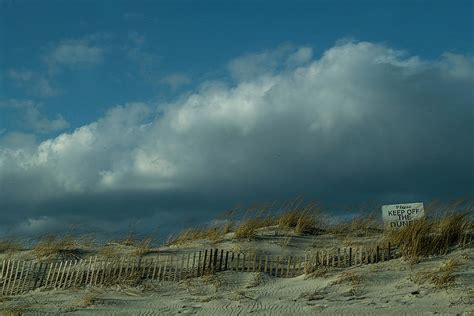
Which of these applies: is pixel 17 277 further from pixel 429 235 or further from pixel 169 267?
pixel 429 235

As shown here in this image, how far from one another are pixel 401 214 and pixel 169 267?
4.46 meters

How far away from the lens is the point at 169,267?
11148 mm

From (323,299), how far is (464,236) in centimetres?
357

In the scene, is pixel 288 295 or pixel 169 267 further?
pixel 169 267

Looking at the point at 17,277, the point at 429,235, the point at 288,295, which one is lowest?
the point at 17,277

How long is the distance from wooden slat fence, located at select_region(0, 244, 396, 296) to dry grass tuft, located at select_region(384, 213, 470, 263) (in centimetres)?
31

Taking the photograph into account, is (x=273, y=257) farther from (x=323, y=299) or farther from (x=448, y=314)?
(x=448, y=314)

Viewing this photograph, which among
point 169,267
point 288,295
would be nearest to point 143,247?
point 169,267

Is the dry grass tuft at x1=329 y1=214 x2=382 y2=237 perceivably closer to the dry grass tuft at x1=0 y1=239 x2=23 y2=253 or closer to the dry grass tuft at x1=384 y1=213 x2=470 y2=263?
the dry grass tuft at x1=384 y1=213 x2=470 y2=263

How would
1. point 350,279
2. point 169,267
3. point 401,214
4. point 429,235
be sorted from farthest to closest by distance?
point 169,267
point 401,214
point 429,235
point 350,279

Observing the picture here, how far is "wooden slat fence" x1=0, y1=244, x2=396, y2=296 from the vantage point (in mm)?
10703

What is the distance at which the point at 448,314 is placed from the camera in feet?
25.8

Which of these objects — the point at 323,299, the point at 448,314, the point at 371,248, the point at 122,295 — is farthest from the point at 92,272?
the point at 448,314

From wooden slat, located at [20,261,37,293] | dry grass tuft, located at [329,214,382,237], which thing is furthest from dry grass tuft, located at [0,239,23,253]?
dry grass tuft, located at [329,214,382,237]
